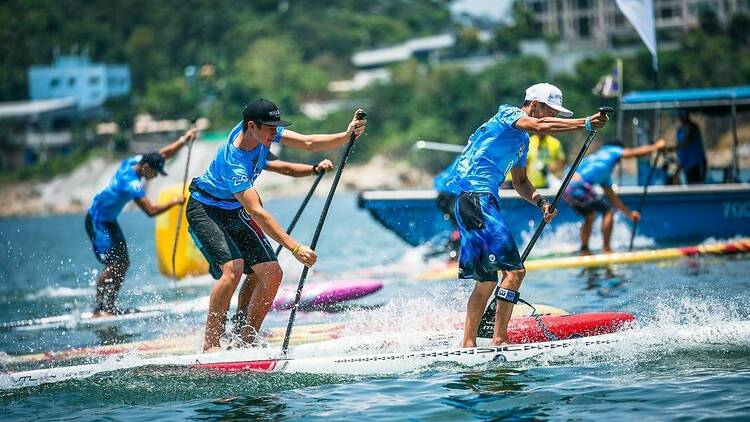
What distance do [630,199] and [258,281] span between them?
9.33 metres

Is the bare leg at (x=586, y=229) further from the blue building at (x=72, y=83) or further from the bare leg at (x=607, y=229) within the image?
the blue building at (x=72, y=83)

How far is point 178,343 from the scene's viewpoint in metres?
10.9

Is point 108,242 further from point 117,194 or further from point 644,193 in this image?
point 644,193

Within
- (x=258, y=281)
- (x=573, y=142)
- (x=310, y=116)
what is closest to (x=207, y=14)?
(x=310, y=116)

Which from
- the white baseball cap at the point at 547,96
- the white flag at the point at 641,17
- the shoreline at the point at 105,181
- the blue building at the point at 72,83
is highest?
the white flag at the point at 641,17

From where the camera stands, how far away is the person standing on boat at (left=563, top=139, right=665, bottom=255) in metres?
Result: 15.9

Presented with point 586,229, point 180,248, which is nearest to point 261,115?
point 180,248

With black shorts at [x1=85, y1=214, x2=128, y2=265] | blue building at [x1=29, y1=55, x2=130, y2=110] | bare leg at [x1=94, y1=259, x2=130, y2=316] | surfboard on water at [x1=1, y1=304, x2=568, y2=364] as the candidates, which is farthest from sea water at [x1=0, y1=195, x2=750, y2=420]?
blue building at [x1=29, y1=55, x2=130, y2=110]

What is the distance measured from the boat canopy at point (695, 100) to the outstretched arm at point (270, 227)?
1089 centimetres

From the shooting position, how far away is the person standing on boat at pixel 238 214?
930cm

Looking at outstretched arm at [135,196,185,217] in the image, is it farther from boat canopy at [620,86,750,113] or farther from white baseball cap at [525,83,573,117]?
boat canopy at [620,86,750,113]

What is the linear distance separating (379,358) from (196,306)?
482 centimetres

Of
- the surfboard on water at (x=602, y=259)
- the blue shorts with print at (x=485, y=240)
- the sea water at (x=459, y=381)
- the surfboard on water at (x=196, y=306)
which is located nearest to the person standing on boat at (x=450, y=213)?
the surfboard on water at (x=602, y=259)

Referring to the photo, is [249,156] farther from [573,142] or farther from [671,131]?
[573,142]
